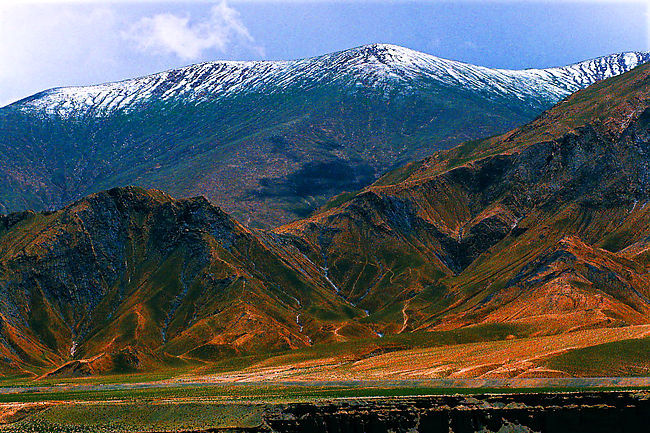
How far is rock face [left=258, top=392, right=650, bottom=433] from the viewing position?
8938 centimetres

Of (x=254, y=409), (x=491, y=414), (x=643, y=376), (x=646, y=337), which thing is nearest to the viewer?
(x=491, y=414)

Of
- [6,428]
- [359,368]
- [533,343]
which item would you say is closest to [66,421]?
[6,428]

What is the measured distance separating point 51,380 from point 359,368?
7977cm

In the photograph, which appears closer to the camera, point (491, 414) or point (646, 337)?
point (491, 414)

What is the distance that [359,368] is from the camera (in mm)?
166250

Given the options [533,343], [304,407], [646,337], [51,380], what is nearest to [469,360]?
[533,343]

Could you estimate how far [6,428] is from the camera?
100000 mm

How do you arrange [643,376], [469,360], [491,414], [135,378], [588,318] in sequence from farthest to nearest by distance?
[588,318] → [135,378] → [469,360] → [643,376] → [491,414]

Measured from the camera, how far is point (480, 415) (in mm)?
91188

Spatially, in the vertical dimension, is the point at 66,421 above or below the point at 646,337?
above

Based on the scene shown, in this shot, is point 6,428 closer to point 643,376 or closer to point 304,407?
point 304,407

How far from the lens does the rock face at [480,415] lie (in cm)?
8938

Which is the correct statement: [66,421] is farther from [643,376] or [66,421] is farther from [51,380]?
[51,380]

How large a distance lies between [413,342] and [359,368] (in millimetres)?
34166
